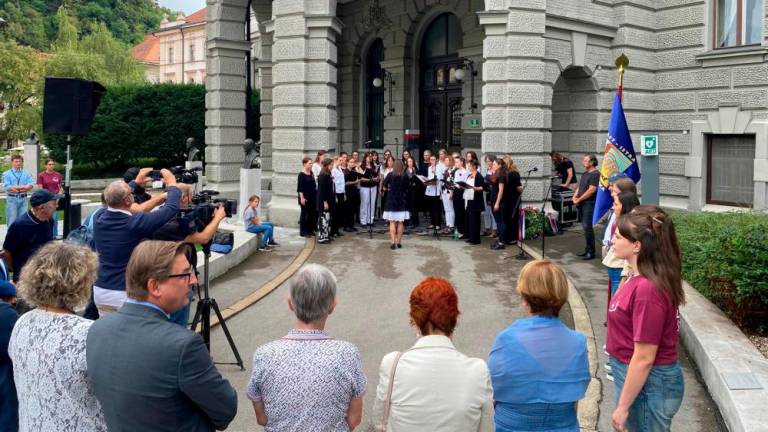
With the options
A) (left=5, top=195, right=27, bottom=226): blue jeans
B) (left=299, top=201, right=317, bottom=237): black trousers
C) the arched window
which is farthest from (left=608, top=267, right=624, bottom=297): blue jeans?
the arched window

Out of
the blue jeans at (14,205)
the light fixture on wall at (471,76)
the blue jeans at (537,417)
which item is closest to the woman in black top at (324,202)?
the light fixture on wall at (471,76)

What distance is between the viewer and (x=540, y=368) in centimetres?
369

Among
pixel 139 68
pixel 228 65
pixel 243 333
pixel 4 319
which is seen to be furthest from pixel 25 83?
pixel 4 319

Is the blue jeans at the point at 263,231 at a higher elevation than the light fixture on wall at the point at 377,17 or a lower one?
lower

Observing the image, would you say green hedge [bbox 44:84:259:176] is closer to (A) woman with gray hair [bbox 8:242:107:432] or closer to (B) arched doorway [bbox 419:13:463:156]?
(B) arched doorway [bbox 419:13:463:156]

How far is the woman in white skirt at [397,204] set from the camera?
49.3ft

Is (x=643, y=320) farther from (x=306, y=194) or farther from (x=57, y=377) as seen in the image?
(x=306, y=194)

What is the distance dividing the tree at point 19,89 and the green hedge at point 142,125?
32.5 feet

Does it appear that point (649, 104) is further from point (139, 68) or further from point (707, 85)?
point (139, 68)

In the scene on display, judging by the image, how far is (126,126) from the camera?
1510 inches

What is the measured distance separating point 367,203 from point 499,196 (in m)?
4.06

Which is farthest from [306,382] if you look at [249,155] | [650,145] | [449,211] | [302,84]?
[302,84]

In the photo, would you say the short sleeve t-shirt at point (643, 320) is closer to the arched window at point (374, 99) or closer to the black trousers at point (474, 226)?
the black trousers at point (474, 226)

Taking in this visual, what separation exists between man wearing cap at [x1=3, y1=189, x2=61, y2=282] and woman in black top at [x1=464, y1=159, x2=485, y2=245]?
9.05 meters
